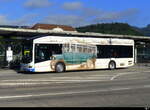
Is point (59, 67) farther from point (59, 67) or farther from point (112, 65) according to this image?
point (112, 65)

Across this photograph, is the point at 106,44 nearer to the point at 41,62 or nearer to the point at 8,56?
the point at 41,62

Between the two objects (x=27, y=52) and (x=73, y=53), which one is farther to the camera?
(x=73, y=53)

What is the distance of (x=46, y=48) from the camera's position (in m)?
24.9

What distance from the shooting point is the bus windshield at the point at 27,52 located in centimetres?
2442

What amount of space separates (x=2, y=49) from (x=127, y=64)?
14038 mm

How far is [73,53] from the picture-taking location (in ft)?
86.8

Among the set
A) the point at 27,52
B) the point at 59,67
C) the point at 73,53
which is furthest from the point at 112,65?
the point at 27,52

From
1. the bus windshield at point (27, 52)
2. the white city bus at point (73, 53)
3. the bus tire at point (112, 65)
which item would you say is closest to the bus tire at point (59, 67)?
the white city bus at point (73, 53)

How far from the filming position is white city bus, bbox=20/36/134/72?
24500mm

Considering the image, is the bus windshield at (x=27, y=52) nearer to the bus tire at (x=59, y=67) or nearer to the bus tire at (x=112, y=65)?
the bus tire at (x=59, y=67)

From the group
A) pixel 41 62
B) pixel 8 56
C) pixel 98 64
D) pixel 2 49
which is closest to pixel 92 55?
pixel 98 64

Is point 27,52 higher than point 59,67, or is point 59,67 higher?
point 27,52

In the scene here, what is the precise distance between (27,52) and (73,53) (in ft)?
12.5

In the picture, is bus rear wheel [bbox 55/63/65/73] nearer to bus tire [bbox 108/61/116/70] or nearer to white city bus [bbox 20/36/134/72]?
white city bus [bbox 20/36/134/72]
